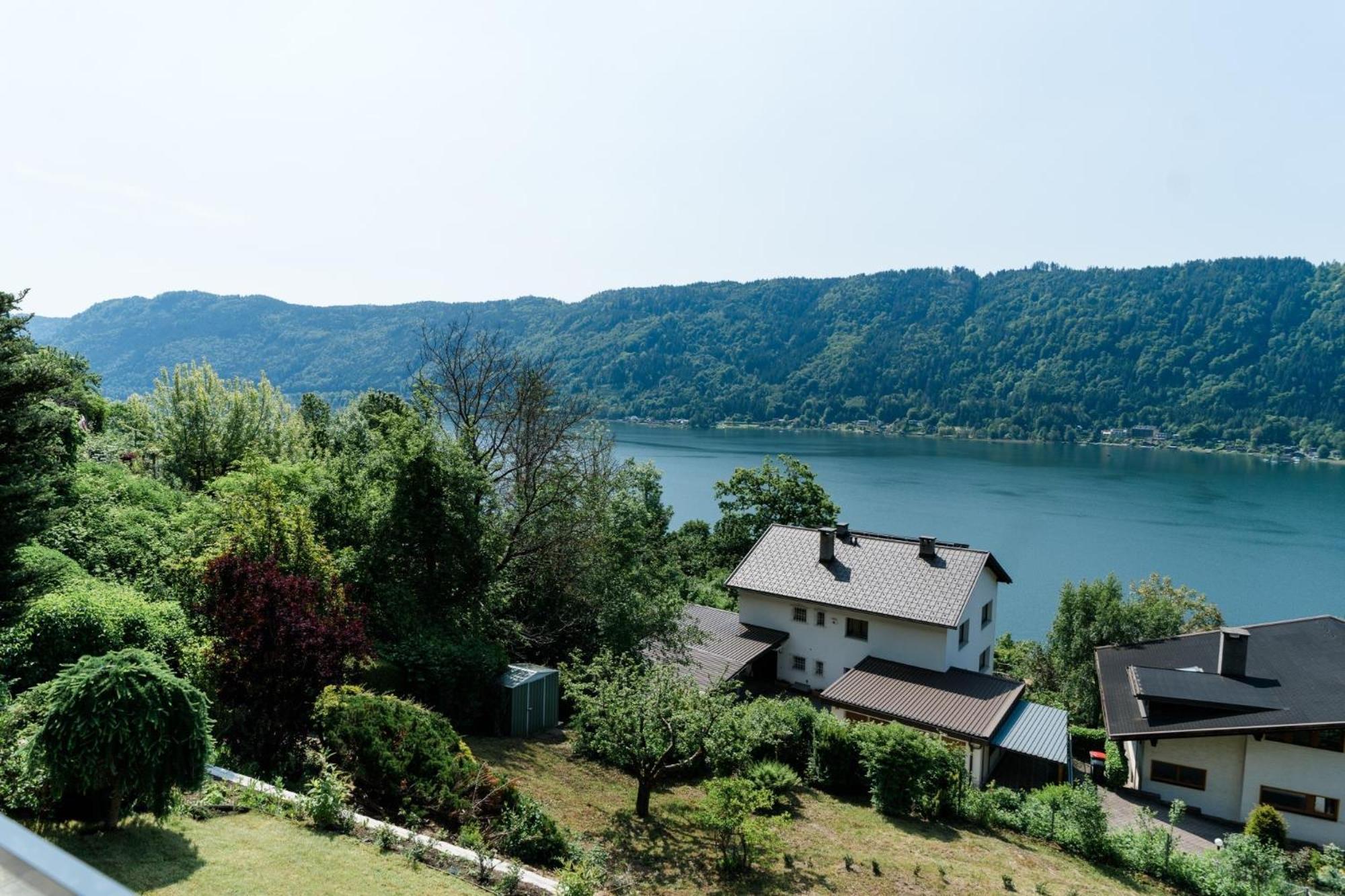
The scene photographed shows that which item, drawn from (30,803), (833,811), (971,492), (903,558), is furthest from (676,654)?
(971,492)

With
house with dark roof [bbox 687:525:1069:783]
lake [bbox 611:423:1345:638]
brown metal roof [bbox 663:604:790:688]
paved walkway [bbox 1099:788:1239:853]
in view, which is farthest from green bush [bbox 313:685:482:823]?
lake [bbox 611:423:1345:638]

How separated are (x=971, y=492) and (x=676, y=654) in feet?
242

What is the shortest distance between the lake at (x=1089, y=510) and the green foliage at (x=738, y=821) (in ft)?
124

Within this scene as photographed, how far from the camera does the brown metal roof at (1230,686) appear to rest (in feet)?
66.0

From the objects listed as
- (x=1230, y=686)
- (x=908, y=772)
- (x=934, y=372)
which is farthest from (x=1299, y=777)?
(x=934, y=372)

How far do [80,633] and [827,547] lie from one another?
22212 mm

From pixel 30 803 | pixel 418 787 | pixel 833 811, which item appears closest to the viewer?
pixel 30 803

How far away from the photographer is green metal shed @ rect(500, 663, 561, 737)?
1675cm

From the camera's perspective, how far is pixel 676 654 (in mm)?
21953

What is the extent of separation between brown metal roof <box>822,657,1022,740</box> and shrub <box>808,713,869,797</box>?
13.7 ft

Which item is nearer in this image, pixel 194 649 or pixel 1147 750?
pixel 194 649

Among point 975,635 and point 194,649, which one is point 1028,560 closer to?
point 975,635

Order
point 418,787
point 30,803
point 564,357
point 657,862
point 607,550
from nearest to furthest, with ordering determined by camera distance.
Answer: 1. point 30,803
2. point 418,787
3. point 657,862
4. point 607,550
5. point 564,357

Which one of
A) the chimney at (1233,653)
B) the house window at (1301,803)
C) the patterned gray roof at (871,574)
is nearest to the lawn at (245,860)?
the patterned gray roof at (871,574)
